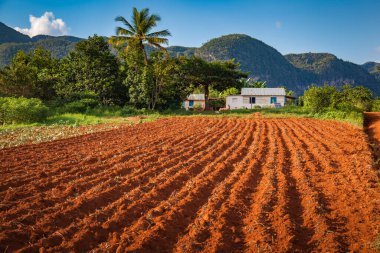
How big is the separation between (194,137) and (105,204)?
7041mm

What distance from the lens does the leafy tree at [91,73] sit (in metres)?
24.6

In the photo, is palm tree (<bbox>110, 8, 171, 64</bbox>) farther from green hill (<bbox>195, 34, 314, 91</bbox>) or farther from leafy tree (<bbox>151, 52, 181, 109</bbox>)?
green hill (<bbox>195, 34, 314, 91</bbox>)

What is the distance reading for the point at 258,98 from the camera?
3659cm

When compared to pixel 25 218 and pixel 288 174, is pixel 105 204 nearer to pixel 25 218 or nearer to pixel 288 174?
pixel 25 218

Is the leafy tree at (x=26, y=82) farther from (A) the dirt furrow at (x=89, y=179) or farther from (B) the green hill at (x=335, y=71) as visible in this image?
(B) the green hill at (x=335, y=71)

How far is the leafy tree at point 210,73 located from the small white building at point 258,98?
183 cm

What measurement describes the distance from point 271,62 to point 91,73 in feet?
362

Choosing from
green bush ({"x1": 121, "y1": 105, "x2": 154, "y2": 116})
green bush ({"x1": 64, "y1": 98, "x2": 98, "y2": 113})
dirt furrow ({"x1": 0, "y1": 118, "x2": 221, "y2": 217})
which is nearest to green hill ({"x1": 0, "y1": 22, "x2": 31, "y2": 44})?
green bush ({"x1": 64, "y1": 98, "x2": 98, "y2": 113})

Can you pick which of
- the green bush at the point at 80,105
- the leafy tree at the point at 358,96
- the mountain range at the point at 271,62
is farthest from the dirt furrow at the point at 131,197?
the mountain range at the point at 271,62

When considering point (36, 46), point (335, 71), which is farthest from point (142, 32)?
point (335, 71)

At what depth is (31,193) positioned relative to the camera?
531 cm

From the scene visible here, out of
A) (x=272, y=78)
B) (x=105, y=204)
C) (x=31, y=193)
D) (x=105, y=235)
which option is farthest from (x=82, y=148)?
→ (x=272, y=78)

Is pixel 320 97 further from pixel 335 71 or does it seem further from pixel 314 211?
pixel 335 71

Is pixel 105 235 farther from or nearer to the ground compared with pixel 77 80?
nearer to the ground
